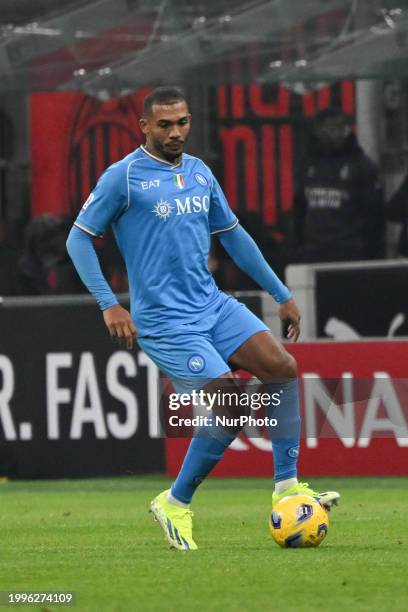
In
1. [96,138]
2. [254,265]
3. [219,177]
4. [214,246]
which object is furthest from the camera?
[96,138]

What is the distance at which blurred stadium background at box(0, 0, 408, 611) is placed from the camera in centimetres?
1234

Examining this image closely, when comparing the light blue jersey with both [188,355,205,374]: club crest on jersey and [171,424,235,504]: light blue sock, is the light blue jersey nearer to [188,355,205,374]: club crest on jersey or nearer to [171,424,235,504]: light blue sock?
[188,355,205,374]: club crest on jersey

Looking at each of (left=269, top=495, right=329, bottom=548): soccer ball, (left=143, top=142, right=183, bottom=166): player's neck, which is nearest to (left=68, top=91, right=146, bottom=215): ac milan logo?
(left=143, top=142, right=183, bottom=166): player's neck

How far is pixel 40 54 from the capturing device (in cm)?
1484

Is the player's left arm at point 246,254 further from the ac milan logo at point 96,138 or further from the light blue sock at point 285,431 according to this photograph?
the ac milan logo at point 96,138

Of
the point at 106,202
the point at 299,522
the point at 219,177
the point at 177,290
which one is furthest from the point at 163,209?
the point at 219,177

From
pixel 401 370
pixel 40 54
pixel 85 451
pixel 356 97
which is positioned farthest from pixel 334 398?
pixel 40 54

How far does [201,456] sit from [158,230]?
3.39 ft

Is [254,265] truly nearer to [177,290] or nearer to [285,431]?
[177,290]

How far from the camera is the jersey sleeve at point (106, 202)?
7.88m

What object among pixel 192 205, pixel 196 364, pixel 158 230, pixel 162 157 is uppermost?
pixel 162 157

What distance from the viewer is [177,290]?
7.91 m

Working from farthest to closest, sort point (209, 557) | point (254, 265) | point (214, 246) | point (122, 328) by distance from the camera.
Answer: point (214, 246) → point (254, 265) → point (122, 328) → point (209, 557)

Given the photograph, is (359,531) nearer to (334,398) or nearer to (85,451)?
(334,398)
